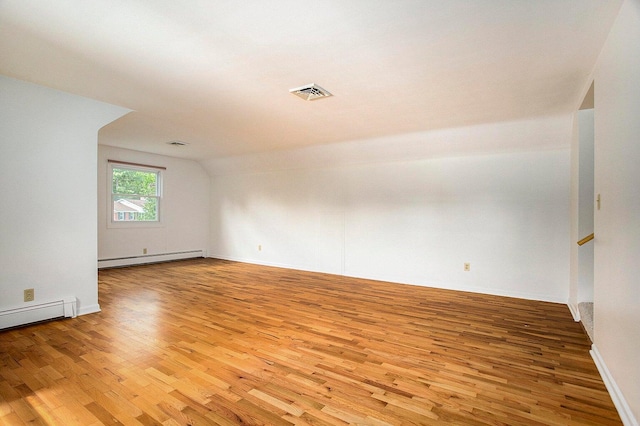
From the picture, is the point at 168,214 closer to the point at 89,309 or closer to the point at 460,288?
the point at 89,309

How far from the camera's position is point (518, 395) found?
1.94m

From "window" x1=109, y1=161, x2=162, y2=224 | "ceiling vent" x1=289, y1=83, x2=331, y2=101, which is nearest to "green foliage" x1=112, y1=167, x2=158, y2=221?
"window" x1=109, y1=161, x2=162, y2=224

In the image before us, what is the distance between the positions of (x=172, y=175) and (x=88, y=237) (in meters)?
3.91

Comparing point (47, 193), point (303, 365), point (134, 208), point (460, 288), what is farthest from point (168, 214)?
point (460, 288)

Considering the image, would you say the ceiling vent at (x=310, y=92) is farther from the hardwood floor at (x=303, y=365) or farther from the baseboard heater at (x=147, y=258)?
the baseboard heater at (x=147, y=258)

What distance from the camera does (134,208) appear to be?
659cm

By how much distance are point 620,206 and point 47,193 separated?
4.68 meters

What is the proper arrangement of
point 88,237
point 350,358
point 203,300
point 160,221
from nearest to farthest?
1. point 350,358
2. point 88,237
3. point 203,300
4. point 160,221

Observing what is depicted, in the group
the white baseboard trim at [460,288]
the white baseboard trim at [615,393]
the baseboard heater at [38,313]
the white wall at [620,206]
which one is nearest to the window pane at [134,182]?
the white baseboard trim at [460,288]

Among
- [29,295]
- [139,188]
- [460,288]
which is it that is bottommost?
[460,288]

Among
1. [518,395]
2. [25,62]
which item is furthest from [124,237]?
[518,395]

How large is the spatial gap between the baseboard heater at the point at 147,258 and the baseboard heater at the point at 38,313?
301 cm

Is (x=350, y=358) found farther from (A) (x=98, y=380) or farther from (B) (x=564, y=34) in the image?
(B) (x=564, y=34)

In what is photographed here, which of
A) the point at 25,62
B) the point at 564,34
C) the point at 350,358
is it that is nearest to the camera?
the point at 564,34
